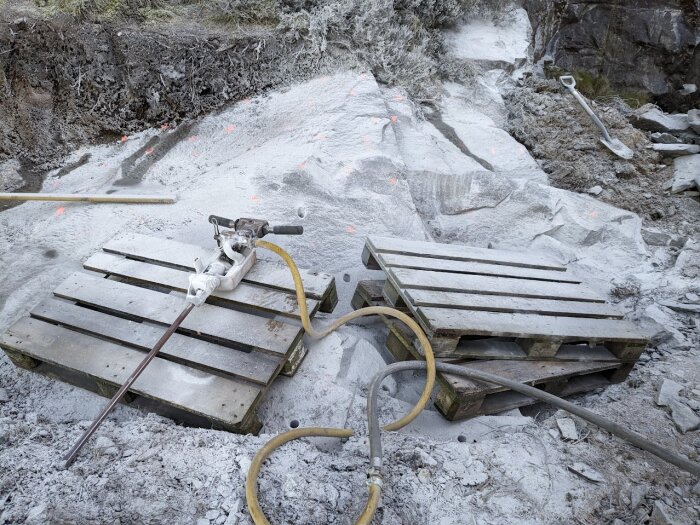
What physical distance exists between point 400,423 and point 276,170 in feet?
7.39

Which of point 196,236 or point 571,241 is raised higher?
point 196,236

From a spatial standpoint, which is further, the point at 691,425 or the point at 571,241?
the point at 571,241

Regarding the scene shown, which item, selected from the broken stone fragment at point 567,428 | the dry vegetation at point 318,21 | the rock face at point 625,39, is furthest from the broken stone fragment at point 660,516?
the rock face at point 625,39

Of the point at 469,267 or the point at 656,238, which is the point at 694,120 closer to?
the point at 656,238

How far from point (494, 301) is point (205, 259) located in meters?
1.80

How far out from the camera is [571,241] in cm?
395

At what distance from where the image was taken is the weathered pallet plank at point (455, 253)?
9.30 ft

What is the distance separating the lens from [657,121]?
534cm

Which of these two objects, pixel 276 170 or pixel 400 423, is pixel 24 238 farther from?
pixel 400 423

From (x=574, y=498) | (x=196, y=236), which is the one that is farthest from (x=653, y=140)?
(x=196, y=236)

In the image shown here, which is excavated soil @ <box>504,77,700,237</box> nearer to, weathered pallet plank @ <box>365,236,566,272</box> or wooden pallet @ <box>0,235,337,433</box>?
weathered pallet plank @ <box>365,236,566,272</box>

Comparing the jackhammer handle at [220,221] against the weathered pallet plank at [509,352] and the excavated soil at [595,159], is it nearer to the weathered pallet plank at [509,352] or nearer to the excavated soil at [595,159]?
the weathered pallet plank at [509,352]

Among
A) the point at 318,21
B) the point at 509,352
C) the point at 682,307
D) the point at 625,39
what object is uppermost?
the point at 318,21

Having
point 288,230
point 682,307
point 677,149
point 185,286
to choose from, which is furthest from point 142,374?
point 677,149
